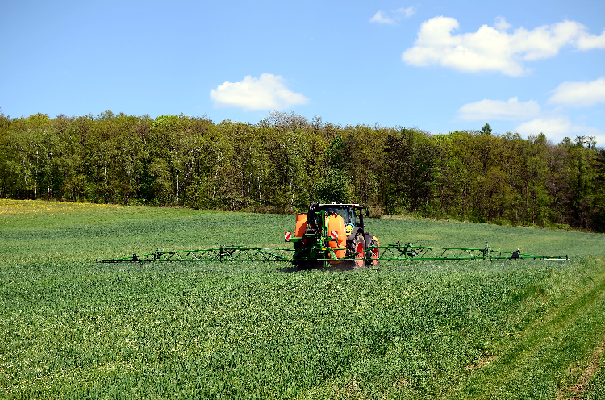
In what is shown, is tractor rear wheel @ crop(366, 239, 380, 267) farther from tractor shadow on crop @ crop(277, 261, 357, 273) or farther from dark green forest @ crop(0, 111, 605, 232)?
dark green forest @ crop(0, 111, 605, 232)

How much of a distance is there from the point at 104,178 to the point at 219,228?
119 ft

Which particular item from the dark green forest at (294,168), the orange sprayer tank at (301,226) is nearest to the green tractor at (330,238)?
the orange sprayer tank at (301,226)

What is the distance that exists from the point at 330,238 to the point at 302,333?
8.12 m

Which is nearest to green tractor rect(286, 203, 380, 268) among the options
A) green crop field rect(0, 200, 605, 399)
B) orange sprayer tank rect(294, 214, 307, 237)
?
orange sprayer tank rect(294, 214, 307, 237)

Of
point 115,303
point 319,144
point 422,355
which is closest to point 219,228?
point 319,144

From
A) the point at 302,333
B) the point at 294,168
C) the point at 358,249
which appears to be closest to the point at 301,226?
the point at 358,249

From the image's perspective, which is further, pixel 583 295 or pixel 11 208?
pixel 11 208

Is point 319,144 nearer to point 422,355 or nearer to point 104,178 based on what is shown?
point 104,178

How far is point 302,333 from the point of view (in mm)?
9711

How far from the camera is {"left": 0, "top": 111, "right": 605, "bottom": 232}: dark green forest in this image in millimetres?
67750

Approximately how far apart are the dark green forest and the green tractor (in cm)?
4506

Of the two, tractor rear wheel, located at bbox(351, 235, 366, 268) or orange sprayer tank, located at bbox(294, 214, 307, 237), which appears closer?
tractor rear wheel, located at bbox(351, 235, 366, 268)

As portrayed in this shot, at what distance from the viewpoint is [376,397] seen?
743cm

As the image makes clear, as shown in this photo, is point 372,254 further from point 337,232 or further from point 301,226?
point 301,226
